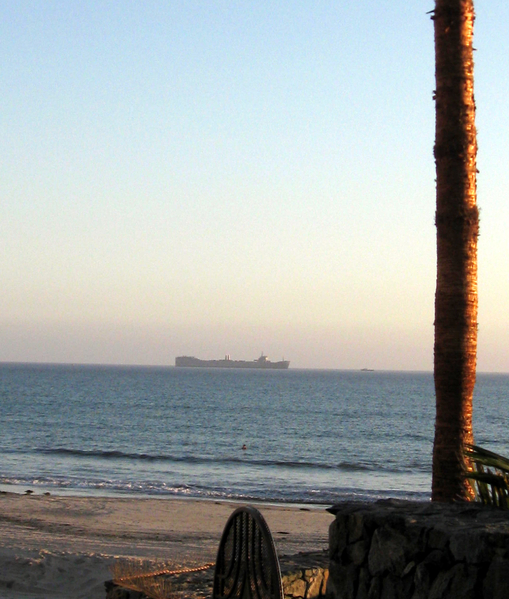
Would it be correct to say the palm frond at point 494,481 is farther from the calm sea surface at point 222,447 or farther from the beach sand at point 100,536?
the calm sea surface at point 222,447

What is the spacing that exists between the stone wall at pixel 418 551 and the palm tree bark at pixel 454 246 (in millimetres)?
1493

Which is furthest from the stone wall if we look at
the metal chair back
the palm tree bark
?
the palm tree bark

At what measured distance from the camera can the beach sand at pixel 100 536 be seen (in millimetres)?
9328

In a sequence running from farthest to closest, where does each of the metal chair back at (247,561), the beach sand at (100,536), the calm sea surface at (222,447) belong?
the calm sea surface at (222,447) < the beach sand at (100,536) < the metal chair back at (247,561)

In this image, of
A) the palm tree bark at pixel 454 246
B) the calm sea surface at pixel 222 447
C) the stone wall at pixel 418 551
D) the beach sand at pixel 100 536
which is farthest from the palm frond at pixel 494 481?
the calm sea surface at pixel 222 447

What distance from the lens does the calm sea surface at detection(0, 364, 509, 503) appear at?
27.8 metres

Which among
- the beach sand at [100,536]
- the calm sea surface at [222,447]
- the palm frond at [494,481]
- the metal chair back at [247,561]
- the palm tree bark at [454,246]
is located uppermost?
the palm tree bark at [454,246]

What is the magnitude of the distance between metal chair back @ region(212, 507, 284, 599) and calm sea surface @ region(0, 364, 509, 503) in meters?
19.4

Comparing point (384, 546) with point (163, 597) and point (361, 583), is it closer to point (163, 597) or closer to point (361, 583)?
point (361, 583)

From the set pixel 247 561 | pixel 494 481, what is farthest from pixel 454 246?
pixel 247 561

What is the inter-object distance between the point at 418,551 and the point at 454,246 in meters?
3.14

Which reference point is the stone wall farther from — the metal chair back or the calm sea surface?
the calm sea surface

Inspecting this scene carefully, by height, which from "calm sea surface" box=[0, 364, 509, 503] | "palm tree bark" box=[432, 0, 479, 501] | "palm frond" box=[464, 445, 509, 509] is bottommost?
"calm sea surface" box=[0, 364, 509, 503]

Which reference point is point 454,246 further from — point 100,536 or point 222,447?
point 222,447
